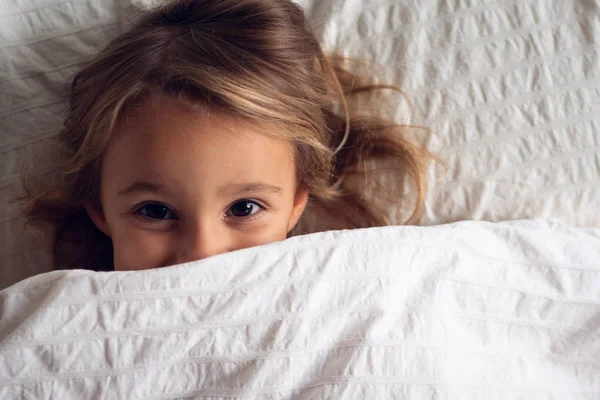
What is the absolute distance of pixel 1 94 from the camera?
102cm

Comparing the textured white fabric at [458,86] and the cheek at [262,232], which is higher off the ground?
the textured white fabric at [458,86]

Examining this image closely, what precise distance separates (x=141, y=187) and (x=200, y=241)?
103mm

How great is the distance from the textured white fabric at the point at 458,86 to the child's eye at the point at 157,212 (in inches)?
10.1

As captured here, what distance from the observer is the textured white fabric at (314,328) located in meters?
0.69

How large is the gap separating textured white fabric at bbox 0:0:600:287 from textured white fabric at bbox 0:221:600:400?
19cm

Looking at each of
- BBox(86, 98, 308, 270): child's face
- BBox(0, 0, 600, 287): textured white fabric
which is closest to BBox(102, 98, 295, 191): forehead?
BBox(86, 98, 308, 270): child's face

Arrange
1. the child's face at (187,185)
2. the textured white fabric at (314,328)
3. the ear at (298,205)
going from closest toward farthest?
1. the textured white fabric at (314,328)
2. the child's face at (187,185)
3. the ear at (298,205)

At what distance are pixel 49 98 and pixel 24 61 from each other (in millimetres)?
73

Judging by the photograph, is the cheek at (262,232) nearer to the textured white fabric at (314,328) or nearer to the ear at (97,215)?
the textured white fabric at (314,328)

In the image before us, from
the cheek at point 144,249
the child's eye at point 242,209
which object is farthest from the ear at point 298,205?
the cheek at point 144,249

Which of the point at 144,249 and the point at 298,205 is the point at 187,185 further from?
the point at 298,205

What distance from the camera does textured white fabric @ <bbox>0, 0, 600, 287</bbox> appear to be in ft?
3.17

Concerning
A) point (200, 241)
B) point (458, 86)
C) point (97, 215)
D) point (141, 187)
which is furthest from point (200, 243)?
point (458, 86)

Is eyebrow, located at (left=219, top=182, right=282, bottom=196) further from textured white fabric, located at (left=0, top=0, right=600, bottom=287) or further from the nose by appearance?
textured white fabric, located at (left=0, top=0, right=600, bottom=287)
